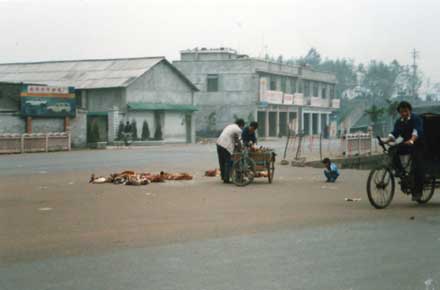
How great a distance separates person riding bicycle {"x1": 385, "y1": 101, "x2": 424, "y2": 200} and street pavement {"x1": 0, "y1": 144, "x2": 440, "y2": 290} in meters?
0.58

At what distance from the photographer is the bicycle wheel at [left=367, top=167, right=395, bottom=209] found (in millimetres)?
11133

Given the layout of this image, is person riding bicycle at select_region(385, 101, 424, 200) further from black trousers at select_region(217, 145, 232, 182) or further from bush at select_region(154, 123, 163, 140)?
bush at select_region(154, 123, 163, 140)

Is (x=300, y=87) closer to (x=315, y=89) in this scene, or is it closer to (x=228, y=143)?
(x=315, y=89)

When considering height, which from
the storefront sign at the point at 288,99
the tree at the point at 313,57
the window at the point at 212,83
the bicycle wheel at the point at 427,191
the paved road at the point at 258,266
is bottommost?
the paved road at the point at 258,266

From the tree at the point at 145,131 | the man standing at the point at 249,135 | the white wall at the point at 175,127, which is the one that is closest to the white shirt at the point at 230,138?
the man standing at the point at 249,135

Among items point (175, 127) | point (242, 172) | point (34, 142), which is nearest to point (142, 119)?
point (175, 127)

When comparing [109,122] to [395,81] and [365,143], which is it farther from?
[395,81]

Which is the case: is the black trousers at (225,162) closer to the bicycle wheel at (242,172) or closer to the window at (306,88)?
the bicycle wheel at (242,172)

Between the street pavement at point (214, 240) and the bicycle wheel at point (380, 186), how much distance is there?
0.19 m

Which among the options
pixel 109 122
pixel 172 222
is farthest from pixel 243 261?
pixel 109 122

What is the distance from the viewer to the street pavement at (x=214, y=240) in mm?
6113

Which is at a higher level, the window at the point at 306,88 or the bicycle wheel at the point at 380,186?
the window at the point at 306,88

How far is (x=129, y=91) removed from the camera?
51.8 m

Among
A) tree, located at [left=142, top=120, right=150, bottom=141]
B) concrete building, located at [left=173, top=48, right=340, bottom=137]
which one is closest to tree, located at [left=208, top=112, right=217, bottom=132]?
concrete building, located at [left=173, top=48, right=340, bottom=137]
